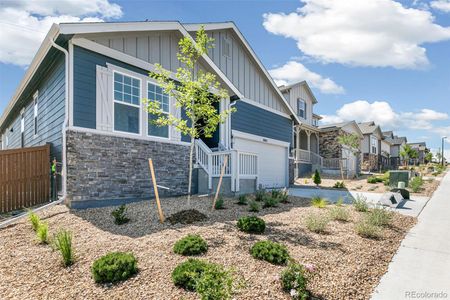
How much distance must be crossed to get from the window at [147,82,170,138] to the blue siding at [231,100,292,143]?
12.3ft

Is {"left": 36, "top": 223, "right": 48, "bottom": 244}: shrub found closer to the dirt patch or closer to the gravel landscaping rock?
the gravel landscaping rock

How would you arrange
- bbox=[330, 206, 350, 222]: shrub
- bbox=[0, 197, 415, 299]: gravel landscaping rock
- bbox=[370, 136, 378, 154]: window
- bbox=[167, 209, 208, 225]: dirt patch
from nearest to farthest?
bbox=[0, 197, 415, 299]: gravel landscaping rock < bbox=[167, 209, 208, 225]: dirt patch < bbox=[330, 206, 350, 222]: shrub < bbox=[370, 136, 378, 154]: window

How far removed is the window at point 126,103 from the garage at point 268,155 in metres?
4.85

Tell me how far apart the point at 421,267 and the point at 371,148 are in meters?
31.1

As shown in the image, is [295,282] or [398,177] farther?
[398,177]

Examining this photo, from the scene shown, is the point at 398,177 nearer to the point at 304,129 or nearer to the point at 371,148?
the point at 304,129

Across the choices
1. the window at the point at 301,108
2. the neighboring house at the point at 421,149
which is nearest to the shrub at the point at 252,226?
the window at the point at 301,108

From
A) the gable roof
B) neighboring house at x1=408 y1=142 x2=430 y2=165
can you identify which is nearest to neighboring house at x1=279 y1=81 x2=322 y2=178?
the gable roof

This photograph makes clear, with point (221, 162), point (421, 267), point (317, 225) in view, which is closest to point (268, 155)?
point (221, 162)

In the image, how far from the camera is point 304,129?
78.1 ft

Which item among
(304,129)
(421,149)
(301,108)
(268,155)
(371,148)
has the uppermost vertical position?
(301,108)

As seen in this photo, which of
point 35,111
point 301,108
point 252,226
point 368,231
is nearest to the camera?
point 252,226

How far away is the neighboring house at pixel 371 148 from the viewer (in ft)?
103

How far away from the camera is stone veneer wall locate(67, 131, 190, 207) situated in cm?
716
